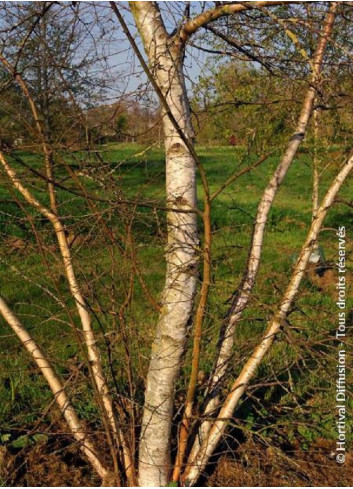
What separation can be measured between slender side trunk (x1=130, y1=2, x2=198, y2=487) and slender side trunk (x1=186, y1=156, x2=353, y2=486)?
0.81 ft

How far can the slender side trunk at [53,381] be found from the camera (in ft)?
8.76

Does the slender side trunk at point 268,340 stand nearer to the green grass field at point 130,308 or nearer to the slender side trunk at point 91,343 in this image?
the green grass field at point 130,308

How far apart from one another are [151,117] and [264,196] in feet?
2.21

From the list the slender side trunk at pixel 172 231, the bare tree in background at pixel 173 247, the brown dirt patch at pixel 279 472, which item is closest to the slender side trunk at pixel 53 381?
the bare tree in background at pixel 173 247

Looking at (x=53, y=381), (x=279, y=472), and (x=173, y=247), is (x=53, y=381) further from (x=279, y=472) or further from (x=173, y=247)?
(x=279, y=472)

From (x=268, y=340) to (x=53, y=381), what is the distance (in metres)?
1.03

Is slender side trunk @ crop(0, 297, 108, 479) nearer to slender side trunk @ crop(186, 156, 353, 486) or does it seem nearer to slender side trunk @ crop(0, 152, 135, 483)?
slender side trunk @ crop(0, 152, 135, 483)

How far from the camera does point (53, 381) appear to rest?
2.75 meters

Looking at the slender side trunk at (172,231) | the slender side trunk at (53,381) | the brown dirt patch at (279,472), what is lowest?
the brown dirt patch at (279,472)

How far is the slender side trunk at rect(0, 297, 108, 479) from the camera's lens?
267 centimetres

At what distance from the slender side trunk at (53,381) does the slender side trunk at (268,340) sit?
1.54 ft

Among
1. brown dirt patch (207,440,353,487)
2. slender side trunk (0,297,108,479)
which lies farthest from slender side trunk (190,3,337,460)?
slender side trunk (0,297,108,479)

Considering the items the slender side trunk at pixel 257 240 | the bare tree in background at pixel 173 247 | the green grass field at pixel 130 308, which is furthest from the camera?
the slender side trunk at pixel 257 240

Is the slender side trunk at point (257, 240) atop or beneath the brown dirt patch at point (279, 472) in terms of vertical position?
atop
